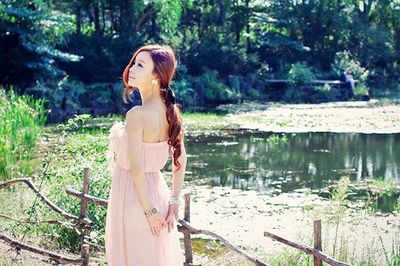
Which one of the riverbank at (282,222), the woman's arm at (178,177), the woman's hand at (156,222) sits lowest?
the riverbank at (282,222)

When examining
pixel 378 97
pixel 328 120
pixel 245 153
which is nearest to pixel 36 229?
pixel 245 153

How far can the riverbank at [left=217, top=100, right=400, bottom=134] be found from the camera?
1792cm

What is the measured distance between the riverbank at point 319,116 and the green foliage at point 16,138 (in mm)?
8408

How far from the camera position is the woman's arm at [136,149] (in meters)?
3.45

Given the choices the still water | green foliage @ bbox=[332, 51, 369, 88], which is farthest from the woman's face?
green foliage @ bbox=[332, 51, 369, 88]

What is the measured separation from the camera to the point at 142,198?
139 inches

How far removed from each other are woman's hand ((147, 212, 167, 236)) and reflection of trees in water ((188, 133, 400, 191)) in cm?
698

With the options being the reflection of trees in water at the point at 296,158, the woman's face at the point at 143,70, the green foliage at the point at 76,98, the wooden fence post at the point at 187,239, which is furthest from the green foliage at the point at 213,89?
the woman's face at the point at 143,70

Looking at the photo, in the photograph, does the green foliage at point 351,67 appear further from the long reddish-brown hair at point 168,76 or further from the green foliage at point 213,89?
the long reddish-brown hair at point 168,76

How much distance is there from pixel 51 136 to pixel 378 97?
57.8ft

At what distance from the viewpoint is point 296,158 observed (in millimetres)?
13484

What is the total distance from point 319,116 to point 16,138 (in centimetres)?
1245

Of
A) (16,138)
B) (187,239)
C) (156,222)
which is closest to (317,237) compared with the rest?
(187,239)

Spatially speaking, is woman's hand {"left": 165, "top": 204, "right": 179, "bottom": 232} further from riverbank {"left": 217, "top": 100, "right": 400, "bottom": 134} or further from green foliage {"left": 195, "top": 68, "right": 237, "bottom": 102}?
green foliage {"left": 195, "top": 68, "right": 237, "bottom": 102}
